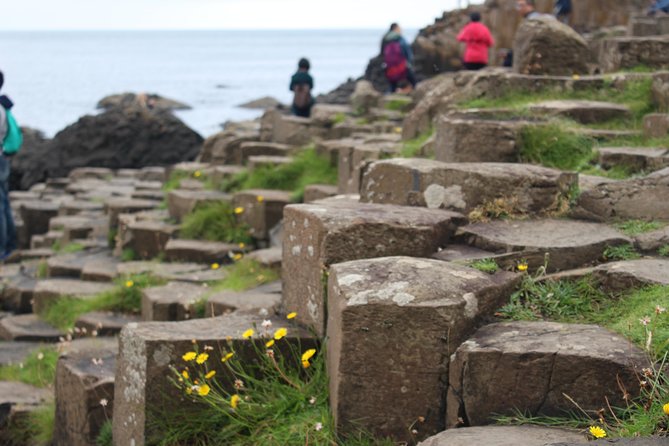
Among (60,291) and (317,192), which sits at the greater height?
(317,192)

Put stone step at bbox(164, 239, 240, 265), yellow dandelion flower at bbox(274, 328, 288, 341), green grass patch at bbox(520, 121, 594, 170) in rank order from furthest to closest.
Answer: stone step at bbox(164, 239, 240, 265)
green grass patch at bbox(520, 121, 594, 170)
yellow dandelion flower at bbox(274, 328, 288, 341)

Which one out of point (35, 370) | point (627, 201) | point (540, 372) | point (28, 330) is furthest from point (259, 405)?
point (28, 330)

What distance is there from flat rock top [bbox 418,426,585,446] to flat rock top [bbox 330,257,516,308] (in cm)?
64

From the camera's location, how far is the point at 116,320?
9602 mm

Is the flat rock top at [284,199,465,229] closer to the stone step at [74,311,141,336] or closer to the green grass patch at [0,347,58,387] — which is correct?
the green grass patch at [0,347,58,387]

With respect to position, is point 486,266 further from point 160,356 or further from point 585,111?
point 585,111

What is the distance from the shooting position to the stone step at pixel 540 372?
4.23 m

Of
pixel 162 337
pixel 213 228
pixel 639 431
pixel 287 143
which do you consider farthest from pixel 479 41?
pixel 639 431

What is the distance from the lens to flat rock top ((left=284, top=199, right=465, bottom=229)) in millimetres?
5477

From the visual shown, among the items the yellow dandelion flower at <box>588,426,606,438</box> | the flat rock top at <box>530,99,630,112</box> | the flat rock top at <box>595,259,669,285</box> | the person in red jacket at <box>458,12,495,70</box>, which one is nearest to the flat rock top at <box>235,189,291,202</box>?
the flat rock top at <box>530,99,630,112</box>

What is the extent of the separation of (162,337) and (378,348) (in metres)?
1.30

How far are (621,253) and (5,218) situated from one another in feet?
33.7

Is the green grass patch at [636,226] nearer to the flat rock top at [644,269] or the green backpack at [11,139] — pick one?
the flat rock top at [644,269]

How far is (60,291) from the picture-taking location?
10.7 m
